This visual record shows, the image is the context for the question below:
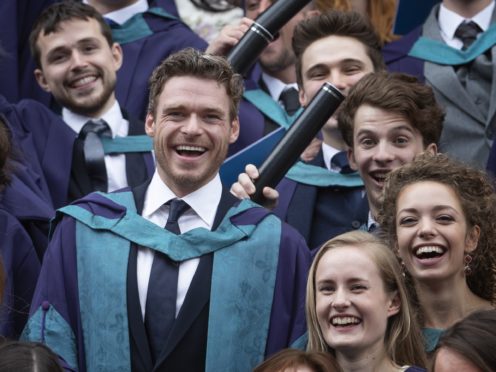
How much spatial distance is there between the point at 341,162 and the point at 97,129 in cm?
129

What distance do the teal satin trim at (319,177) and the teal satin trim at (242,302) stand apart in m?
1.42

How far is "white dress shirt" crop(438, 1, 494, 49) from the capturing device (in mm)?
8984

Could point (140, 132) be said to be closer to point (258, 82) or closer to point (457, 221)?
point (258, 82)

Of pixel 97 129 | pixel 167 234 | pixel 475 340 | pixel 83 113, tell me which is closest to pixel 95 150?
pixel 97 129

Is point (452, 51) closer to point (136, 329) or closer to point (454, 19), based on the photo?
point (454, 19)

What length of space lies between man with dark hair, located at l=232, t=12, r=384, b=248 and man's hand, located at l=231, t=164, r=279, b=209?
55cm

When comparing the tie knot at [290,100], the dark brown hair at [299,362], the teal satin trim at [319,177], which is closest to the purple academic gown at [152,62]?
the tie knot at [290,100]

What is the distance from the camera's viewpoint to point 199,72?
6.74 metres

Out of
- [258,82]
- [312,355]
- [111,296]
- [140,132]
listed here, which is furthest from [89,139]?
[312,355]

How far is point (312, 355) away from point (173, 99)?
4.60ft

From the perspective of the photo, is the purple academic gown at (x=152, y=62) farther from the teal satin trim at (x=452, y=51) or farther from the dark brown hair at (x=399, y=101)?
the dark brown hair at (x=399, y=101)

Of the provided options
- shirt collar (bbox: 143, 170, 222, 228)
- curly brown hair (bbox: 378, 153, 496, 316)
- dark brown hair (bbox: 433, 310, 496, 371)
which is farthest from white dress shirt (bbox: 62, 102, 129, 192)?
dark brown hair (bbox: 433, 310, 496, 371)

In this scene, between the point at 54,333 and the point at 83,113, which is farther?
the point at 83,113

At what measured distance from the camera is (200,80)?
22.1 ft
